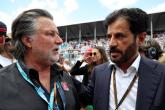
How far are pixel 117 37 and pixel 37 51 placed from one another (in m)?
0.73

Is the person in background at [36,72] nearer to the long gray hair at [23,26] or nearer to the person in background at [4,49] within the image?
the long gray hair at [23,26]

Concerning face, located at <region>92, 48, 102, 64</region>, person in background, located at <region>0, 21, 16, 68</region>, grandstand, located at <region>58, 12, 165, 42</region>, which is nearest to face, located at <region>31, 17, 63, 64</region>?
person in background, located at <region>0, 21, 16, 68</region>

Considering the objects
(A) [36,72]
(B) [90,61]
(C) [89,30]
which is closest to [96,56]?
(B) [90,61]

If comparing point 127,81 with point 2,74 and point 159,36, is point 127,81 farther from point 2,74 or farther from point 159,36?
point 159,36

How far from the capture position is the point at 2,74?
2.41 metres

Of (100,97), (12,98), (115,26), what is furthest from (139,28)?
(12,98)

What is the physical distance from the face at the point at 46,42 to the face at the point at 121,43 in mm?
491

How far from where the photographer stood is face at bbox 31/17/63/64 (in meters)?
2.54

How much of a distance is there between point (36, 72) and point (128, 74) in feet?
2.61

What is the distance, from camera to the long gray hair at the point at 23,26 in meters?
2.63

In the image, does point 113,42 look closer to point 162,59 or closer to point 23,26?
point 23,26

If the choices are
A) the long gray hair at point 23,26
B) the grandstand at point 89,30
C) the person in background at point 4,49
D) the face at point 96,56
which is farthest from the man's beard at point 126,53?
the grandstand at point 89,30

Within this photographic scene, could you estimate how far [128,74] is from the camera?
245cm

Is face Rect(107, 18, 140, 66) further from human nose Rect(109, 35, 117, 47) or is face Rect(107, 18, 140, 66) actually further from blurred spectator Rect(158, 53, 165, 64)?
blurred spectator Rect(158, 53, 165, 64)
